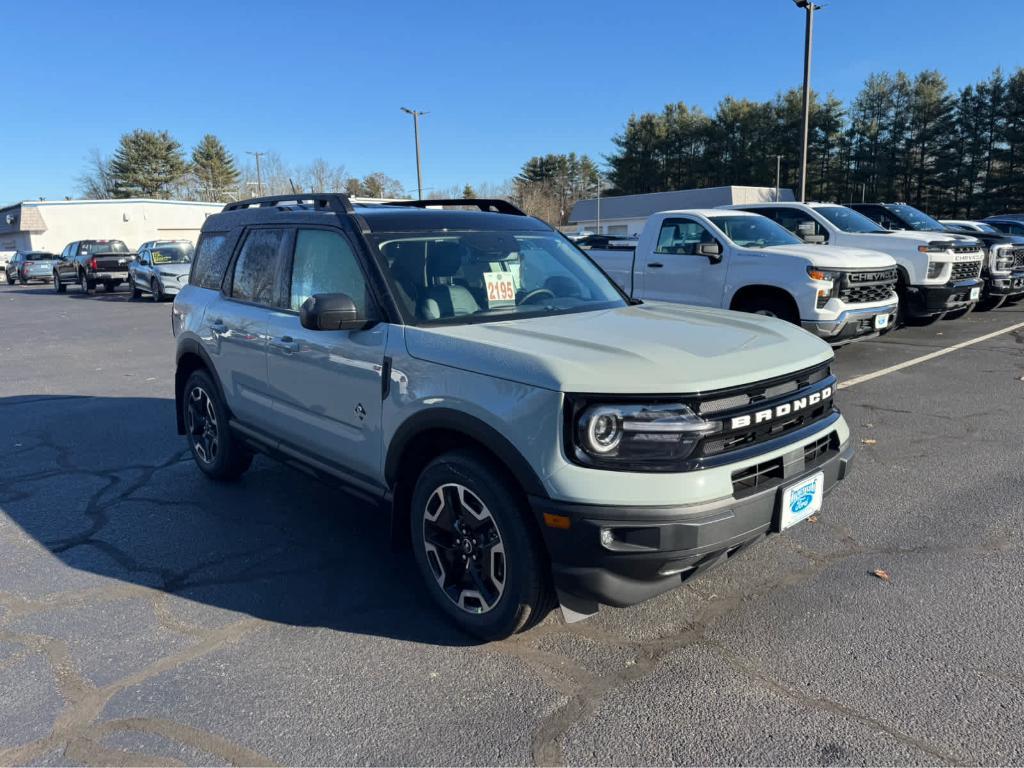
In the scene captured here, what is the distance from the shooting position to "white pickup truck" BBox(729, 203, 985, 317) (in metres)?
10.3

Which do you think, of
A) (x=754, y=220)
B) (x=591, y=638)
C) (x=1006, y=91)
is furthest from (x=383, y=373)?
(x=1006, y=91)

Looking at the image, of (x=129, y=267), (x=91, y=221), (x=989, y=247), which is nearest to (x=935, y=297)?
(x=989, y=247)

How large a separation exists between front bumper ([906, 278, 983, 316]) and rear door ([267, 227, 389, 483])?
30.4 feet

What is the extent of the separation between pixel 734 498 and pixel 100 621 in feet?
9.45

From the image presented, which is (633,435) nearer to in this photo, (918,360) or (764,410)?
(764,410)

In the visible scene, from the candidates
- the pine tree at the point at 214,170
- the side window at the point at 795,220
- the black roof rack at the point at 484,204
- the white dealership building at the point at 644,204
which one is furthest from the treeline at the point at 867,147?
the black roof rack at the point at 484,204

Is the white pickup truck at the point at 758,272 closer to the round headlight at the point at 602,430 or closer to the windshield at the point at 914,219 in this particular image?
the windshield at the point at 914,219

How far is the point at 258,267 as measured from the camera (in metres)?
4.58

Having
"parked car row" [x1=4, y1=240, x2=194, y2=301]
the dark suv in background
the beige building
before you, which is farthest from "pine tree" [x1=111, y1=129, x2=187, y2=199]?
the dark suv in background

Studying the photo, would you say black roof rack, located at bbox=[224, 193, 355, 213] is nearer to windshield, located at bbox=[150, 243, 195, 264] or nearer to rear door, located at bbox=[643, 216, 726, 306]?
rear door, located at bbox=[643, 216, 726, 306]

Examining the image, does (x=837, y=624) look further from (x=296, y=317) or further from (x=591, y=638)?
(x=296, y=317)

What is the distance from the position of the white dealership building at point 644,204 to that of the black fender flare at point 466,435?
5131 centimetres

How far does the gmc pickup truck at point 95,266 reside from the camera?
25.7 m

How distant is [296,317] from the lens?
409 cm
